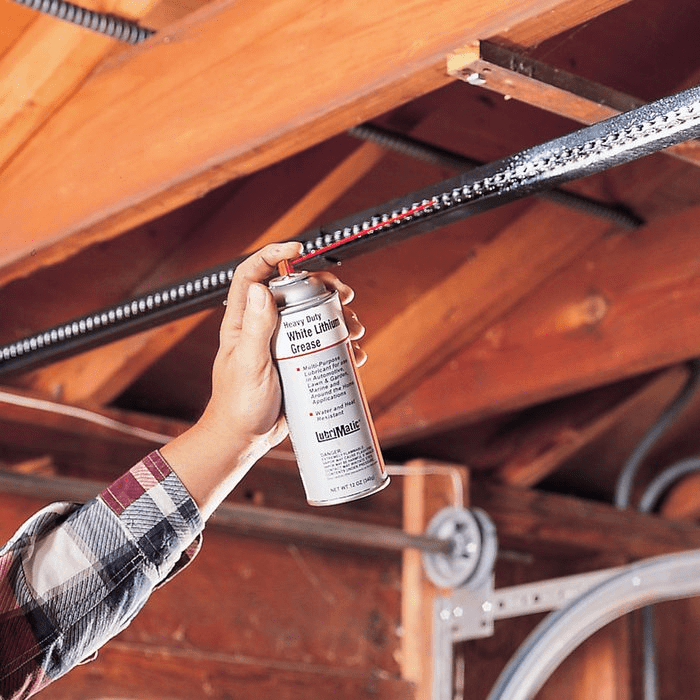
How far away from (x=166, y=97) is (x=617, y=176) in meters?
0.98

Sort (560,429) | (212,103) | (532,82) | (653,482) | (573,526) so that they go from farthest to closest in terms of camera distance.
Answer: (653,482)
(573,526)
(560,429)
(212,103)
(532,82)

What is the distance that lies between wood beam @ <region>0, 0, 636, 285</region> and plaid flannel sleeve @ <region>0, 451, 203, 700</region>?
1.49ft

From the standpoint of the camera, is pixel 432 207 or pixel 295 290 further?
pixel 432 207

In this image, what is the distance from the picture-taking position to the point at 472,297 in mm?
2527

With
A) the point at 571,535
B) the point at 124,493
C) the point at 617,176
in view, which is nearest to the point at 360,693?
the point at 571,535

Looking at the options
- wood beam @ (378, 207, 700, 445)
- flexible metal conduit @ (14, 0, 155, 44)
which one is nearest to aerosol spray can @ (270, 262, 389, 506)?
flexible metal conduit @ (14, 0, 155, 44)

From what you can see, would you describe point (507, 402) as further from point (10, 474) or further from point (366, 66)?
point (366, 66)

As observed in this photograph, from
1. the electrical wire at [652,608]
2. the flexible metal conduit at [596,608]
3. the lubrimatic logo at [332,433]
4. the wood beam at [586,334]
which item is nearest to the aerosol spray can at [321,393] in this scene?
the lubrimatic logo at [332,433]

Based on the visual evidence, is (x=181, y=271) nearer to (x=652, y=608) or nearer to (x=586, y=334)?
(x=586, y=334)

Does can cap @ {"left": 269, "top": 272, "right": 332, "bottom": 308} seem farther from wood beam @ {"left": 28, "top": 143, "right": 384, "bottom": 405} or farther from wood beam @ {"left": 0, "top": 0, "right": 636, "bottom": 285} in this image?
wood beam @ {"left": 28, "top": 143, "right": 384, "bottom": 405}

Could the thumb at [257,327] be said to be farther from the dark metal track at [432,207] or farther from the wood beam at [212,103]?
the wood beam at [212,103]

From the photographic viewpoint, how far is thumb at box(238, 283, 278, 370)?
1228 mm

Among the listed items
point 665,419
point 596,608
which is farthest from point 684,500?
point 596,608

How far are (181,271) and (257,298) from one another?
1.26 metres
